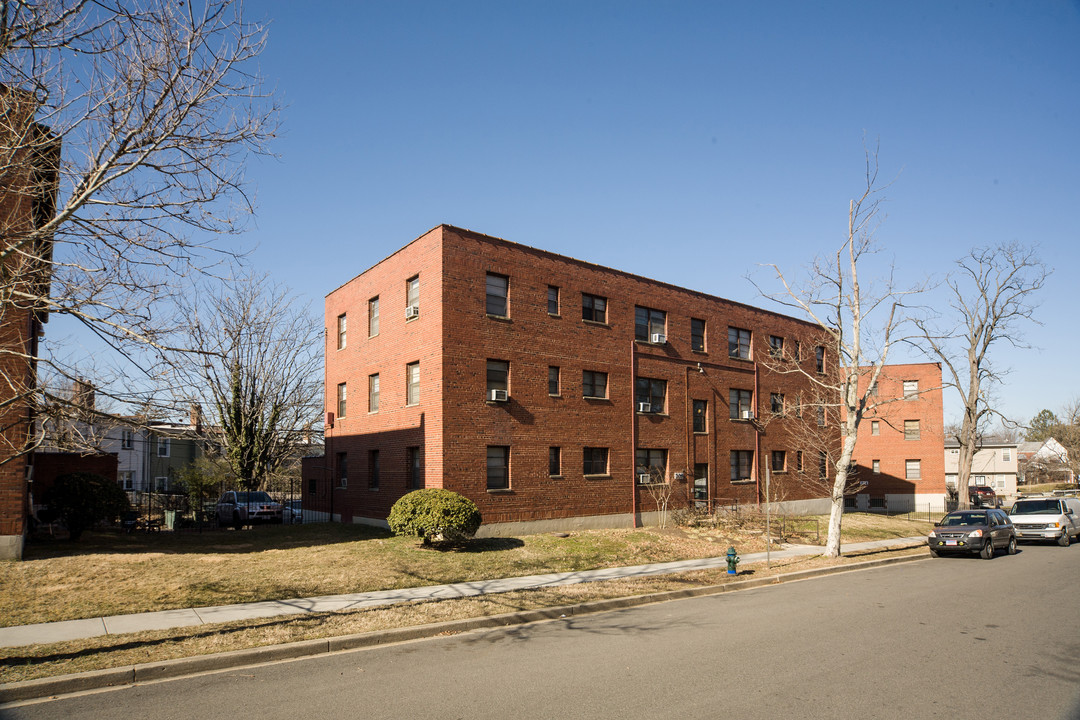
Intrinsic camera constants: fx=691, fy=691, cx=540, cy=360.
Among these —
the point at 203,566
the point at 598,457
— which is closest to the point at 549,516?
the point at 598,457

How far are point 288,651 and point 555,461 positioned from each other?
1526 centimetres

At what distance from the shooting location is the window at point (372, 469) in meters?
25.8

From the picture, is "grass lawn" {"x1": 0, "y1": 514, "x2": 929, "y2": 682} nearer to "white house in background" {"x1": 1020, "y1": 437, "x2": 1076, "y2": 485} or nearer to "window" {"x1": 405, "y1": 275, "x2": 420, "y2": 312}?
"window" {"x1": 405, "y1": 275, "x2": 420, "y2": 312}

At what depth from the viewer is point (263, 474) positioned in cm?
3369

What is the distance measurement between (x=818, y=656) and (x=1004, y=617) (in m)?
5.04

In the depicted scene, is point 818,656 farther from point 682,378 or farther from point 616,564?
point 682,378

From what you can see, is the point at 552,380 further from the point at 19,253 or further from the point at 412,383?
the point at 19,253

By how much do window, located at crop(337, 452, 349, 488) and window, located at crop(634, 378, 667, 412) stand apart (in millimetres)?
11975

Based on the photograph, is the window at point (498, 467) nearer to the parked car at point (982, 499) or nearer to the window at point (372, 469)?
the window at point (372, 469)

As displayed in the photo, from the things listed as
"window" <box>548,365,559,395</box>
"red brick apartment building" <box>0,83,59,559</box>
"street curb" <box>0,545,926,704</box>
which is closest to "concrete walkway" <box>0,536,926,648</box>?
"street curb" <box>0,545,926,704</box>

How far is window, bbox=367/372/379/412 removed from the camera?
26203mm

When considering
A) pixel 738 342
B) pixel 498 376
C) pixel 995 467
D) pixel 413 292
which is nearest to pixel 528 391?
pixel 498 376

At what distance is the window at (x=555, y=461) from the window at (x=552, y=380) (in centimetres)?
200

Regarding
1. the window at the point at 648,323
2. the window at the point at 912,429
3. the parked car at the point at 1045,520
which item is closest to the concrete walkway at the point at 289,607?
the window at the point at 648,323
